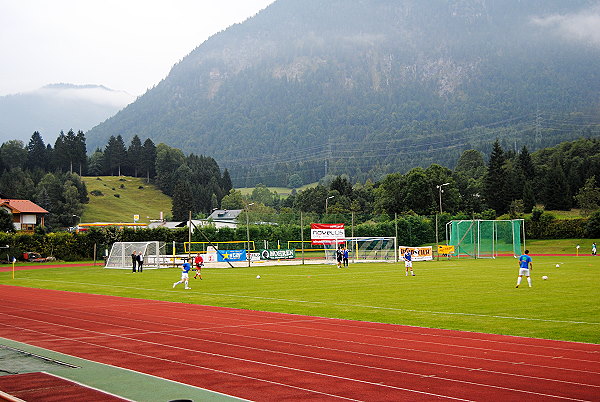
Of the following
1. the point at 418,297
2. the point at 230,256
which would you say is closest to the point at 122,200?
the point at 230,256

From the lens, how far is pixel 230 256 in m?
60.1

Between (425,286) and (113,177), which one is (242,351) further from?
(113,177)

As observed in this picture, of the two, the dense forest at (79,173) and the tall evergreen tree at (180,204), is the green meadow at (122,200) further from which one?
the tall evergreen tree at (180,204)

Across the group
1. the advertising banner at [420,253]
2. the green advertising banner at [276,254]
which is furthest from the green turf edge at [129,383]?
the advertising banner at [420,253]

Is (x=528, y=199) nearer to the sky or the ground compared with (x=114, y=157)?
nearer to the ground

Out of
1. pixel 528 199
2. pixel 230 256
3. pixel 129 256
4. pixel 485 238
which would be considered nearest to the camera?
pixel 129 256

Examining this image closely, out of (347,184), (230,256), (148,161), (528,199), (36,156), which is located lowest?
(230,256)

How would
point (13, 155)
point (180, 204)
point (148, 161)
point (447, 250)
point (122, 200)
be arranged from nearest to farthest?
1. point (447, 250)
2. point (180, 204)
3. point (122, 200)
4. point (13, 155)
5. point (148, 161)

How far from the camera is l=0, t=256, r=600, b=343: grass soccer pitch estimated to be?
18078 millimetres

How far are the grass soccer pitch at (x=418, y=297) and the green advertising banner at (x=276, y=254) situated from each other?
24.0 metres

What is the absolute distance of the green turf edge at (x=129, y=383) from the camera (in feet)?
32.0

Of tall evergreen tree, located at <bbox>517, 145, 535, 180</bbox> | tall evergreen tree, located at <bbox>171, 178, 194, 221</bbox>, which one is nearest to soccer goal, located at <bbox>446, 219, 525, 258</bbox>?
tall evergreen tree, located at <bbox>517, 145, 535, 180</bbox>

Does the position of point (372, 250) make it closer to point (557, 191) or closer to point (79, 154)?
point (557, 191)

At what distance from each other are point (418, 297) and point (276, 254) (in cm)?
3921
